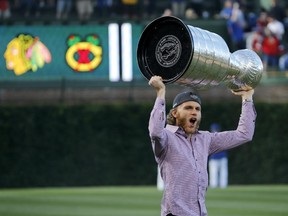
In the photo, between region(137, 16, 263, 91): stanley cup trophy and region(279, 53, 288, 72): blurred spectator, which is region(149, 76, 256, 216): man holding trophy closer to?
region(137, 16, 263, 91): stanley cup trophy

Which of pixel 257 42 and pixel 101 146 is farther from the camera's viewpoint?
pixel 101 146

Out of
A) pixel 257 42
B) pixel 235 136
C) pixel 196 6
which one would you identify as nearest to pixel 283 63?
pixel 257 42

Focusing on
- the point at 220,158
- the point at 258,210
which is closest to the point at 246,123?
the point at 258,210

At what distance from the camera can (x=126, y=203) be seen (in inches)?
842

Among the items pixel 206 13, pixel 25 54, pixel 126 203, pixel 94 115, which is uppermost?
pixel 206 13

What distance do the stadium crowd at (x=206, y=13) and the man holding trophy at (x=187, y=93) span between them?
22808 millimetres

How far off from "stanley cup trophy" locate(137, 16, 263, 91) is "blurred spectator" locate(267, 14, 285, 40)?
935 inches

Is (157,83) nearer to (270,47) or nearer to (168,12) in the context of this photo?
(168,12)

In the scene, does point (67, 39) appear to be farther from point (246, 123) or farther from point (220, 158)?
point (246, 123)

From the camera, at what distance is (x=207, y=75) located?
26.5 ft

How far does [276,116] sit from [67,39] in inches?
274

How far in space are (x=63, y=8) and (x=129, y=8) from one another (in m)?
2.16

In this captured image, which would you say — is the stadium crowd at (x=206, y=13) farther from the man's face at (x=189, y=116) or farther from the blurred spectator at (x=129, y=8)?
the man's face at (x=189, y=116)

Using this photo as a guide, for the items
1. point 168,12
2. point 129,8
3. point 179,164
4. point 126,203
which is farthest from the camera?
point 129,8
